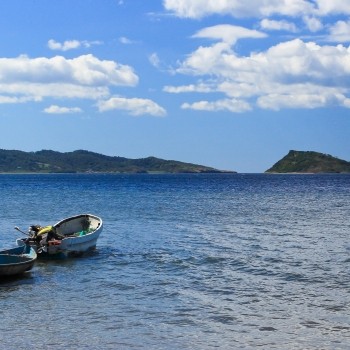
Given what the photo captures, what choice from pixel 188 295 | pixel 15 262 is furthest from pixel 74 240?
pixel 188 295

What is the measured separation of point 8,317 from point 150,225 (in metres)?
32.9

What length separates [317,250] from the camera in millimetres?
35375

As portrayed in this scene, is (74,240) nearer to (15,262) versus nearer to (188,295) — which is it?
(15,262)

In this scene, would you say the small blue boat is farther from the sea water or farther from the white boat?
the white boat

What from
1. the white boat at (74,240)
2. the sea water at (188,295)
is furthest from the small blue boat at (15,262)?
the white boat at (74,240)

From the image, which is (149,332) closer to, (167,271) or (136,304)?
(136,304)

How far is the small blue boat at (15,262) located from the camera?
84.5ft

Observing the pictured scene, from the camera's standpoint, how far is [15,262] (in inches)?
1080

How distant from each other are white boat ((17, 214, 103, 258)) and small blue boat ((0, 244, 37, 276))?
3.14 meters

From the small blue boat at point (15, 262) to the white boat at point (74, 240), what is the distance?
3.14 metres

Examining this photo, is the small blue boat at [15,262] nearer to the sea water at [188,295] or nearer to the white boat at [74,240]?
the sea water at [188,295]

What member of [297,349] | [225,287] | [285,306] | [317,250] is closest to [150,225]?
[317,250]

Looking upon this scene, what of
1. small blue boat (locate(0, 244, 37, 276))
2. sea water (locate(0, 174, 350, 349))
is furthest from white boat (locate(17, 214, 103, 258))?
small blue boat (locate(0, 244, 37, 276))

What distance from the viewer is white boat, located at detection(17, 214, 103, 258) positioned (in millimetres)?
33188
